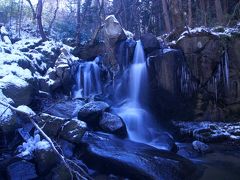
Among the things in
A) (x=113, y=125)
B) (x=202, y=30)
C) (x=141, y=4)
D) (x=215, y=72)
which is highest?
(x=141, y=4)

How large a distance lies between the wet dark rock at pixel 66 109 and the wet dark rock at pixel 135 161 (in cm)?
327

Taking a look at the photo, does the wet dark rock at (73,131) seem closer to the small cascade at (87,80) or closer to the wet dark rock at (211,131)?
the wet dark rock at (211,131)

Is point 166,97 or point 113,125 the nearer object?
point 113,125

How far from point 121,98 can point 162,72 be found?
2.50m

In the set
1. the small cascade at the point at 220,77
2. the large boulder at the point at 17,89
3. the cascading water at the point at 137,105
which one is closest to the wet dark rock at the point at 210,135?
the cascading water at the point at 137,105

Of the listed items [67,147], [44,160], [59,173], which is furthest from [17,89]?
[59,173]

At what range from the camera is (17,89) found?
11805 millimetres

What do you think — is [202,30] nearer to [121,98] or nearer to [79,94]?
[121,98]

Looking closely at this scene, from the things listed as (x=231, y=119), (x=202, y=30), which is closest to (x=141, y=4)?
(x=202, y=30)

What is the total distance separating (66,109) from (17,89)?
241cm

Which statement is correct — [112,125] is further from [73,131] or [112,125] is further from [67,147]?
[67,147]

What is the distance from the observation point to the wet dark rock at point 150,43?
49.8 feet

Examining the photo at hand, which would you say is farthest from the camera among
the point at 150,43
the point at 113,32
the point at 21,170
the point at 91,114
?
the point at 113,32

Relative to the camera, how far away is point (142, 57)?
15.5 meters
